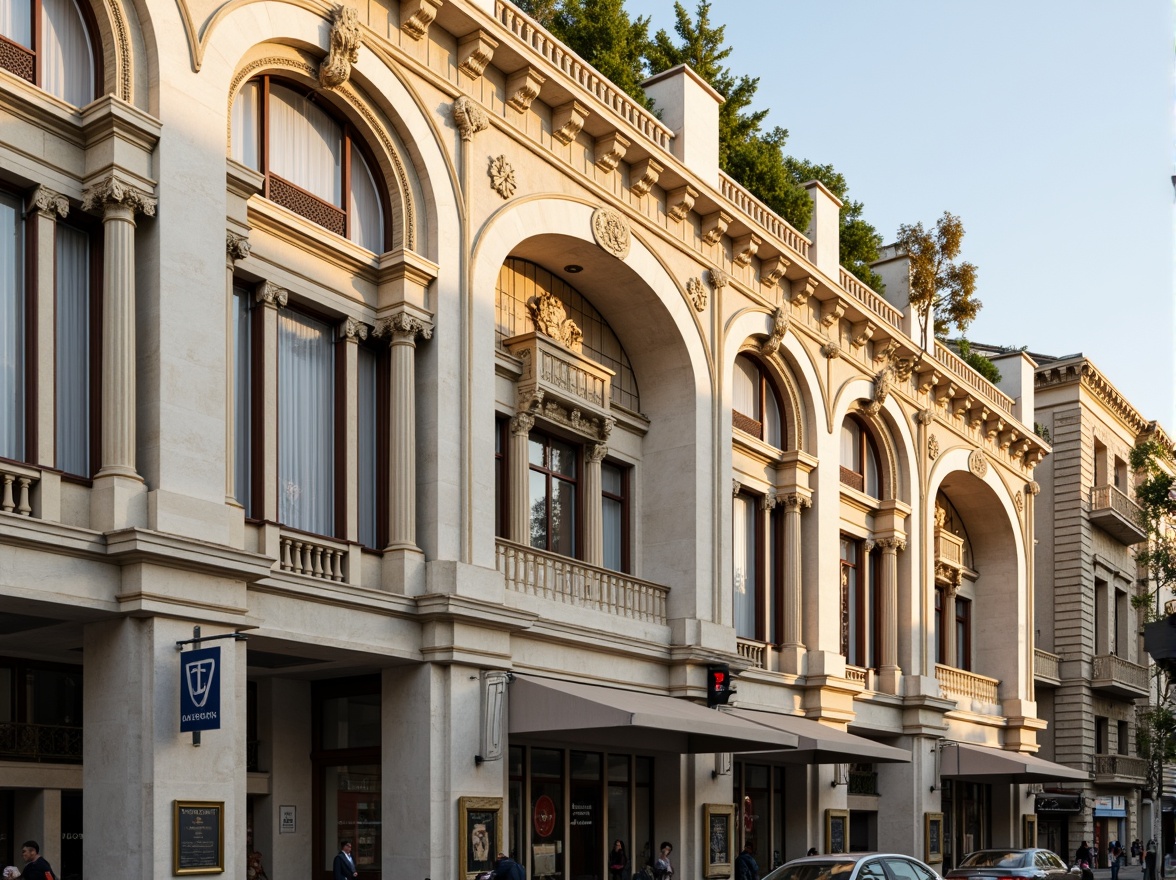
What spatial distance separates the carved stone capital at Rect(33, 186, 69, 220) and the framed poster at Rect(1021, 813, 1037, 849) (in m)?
34.8

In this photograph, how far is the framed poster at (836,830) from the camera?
30.5 metres

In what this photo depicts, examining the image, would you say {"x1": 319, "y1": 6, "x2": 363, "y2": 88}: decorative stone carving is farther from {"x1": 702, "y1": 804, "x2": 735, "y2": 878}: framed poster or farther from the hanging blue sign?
{"x1": 702, "y1": 804, "x2": 735, "y2": 878}: framed poster

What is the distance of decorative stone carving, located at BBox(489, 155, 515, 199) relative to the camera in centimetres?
2214

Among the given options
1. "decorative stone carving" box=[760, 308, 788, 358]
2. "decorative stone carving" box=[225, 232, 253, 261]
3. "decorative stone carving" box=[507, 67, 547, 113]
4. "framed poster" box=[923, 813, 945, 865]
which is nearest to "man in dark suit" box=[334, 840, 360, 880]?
"decorative stone carving" box=[225, 232, 253, 261]

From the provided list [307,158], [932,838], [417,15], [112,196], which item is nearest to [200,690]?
[112,196]

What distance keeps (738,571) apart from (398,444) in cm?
1138

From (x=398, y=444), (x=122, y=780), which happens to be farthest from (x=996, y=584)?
(x=122, y=780)

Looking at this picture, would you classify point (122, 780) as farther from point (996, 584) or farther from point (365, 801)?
point (996, 584)

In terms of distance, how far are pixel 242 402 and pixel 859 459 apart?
19.8 meters

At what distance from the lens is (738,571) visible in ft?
96.8

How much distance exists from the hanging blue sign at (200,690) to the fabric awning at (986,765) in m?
24.8

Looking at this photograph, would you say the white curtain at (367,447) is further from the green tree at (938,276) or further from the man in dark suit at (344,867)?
the green tree at (938,276)

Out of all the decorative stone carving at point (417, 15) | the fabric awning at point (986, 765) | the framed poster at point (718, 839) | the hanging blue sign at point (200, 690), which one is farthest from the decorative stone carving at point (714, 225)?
the fabric awning at point (986, 765)

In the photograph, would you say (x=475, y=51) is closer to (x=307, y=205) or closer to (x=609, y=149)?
(x=609, y=149)
